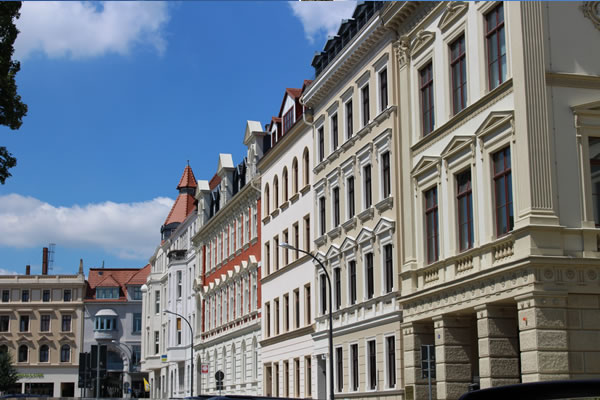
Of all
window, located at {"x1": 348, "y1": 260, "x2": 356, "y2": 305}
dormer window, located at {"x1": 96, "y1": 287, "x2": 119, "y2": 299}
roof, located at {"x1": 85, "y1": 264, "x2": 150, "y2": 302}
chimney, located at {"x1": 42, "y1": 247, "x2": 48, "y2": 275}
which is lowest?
window, located at {"x1": 348, "y1": 260, "x2": 356, "y2": 305}

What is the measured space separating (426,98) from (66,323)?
292 feet

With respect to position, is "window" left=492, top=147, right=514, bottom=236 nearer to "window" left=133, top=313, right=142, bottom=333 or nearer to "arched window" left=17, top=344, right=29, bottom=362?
"window" left=133, top=313, right=142, bottom=333

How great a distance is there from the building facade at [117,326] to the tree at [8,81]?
9181 centimetres

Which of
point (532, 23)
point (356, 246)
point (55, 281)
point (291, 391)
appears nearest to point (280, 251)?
point (291, 391)

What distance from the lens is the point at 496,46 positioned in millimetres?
24516

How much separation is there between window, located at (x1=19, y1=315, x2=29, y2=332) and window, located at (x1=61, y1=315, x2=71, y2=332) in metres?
4.09

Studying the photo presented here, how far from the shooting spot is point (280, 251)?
46844 millimetres

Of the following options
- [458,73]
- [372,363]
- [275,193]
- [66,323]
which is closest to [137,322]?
[66,323]

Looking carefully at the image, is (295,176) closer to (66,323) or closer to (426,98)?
(426,98)

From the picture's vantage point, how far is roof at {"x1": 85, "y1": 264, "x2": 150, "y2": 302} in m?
115

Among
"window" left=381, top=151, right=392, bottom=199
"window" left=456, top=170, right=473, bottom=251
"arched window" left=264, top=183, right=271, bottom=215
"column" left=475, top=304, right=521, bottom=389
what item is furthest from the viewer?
"arched window" left=264, top=183, right=271, bottom=215

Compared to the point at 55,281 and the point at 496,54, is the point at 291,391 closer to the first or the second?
the point at 496,54

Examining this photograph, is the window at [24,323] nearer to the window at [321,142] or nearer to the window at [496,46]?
the window at [321,142]

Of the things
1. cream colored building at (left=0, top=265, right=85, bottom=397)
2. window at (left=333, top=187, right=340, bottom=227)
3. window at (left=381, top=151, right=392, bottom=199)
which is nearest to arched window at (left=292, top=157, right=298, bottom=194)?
window at (left=333, top=187, right=340, bottom=227)
